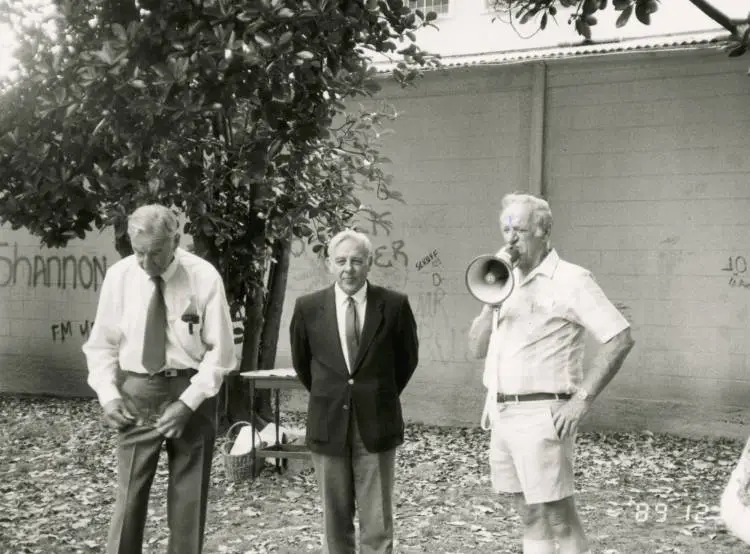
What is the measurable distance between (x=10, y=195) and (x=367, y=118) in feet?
10.1

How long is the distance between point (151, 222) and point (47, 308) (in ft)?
28.4

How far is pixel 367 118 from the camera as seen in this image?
8766 millimetres

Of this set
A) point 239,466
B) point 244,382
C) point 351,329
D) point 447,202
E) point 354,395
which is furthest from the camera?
point 447,202

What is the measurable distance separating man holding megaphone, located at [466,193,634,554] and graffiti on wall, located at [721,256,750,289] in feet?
18.3

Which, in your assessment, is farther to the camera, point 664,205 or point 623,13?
point 664,205

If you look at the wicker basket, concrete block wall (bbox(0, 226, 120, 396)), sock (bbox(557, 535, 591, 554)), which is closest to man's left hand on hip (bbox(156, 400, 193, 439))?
sock (bbox(557, 535, 591, 554))

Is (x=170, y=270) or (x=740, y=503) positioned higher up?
(x=170, y=270)

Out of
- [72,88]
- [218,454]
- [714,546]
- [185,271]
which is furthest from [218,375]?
[218,454]

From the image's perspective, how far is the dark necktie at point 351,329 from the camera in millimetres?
4652

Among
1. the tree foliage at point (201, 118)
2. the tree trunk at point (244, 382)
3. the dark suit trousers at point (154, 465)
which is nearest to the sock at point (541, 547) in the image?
the dark suit trousers at point (154, 465)

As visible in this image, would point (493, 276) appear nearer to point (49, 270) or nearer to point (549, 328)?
point (549, 328)

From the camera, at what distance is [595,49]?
9570 millimetres
